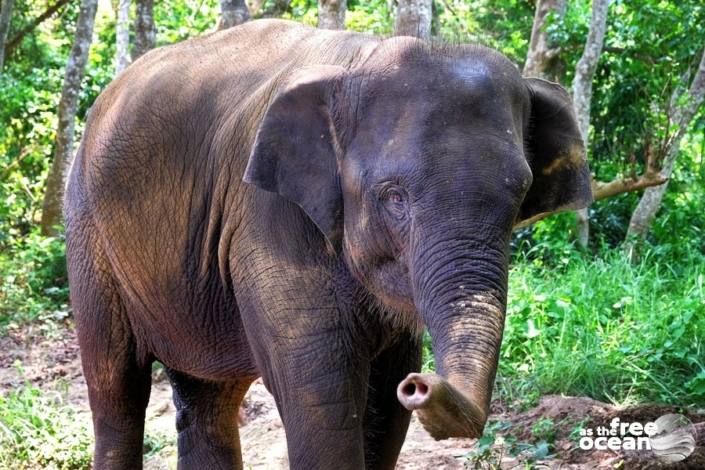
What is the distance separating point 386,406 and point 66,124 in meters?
8.71

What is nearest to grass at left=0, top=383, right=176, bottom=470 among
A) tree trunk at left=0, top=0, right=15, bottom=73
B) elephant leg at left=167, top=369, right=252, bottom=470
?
elephant leg at left=167, top=369, right=252, bottom=470

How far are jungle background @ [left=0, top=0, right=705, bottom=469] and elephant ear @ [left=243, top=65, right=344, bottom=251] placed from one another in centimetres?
49

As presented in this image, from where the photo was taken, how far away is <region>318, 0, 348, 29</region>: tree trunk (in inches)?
338

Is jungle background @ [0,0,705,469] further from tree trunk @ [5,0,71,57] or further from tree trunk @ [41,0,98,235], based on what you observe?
tree trunk @ [5,0,71,57]

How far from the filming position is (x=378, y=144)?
3.52 meters

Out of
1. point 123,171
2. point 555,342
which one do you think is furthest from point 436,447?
point 123,171

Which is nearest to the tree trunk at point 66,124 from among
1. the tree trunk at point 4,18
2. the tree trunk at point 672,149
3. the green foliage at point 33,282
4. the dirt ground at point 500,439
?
the green foliage at point 33,282

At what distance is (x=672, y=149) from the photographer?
8.70 meters

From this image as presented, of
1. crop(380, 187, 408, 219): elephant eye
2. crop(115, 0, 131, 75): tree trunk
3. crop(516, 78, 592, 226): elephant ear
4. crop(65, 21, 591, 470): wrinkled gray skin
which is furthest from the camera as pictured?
crop(115, 0, 131, 75): tree trunk

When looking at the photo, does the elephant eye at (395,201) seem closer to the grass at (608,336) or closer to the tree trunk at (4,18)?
the grass at (608,336)

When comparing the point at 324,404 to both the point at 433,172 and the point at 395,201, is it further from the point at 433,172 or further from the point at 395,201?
the point at 433,172

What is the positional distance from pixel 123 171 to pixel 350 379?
151 centimetres

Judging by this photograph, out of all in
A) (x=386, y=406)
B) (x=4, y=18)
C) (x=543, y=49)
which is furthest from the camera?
(x=4, y=18)

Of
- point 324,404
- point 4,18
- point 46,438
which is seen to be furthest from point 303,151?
Result: point 4,18
